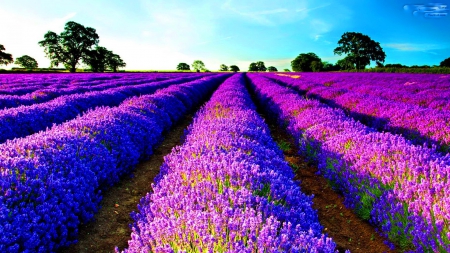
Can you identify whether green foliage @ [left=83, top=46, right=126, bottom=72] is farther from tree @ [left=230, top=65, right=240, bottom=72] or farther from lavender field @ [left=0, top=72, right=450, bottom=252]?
lavender field @ [left=0, top=72, right=450, bottom=252]

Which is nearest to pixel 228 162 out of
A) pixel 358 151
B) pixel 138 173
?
pixel 358 151

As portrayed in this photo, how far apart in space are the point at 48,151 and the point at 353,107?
834 cm

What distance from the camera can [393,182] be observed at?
323 centimetres

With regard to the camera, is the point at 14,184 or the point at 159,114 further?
the point at 159,114

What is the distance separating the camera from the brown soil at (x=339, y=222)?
3.18 metres

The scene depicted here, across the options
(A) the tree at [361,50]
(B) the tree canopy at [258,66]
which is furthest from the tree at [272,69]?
(A) the tree at [361,50]

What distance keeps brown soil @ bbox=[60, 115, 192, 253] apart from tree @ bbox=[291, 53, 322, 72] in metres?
92.5

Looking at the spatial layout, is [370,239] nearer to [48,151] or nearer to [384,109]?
[48,151]

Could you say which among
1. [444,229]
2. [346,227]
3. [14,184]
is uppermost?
[14,184]

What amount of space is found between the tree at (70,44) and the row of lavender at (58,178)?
63.5 meters

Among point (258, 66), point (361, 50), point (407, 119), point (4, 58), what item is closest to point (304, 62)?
point (361, 50)

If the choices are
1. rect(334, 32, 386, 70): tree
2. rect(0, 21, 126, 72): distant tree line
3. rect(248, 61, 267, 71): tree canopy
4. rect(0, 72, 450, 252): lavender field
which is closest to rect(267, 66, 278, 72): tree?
rect(248, 61, 267, 71): tree canopy

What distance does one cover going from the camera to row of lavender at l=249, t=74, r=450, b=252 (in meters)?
2.53

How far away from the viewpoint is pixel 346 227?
3537mm
